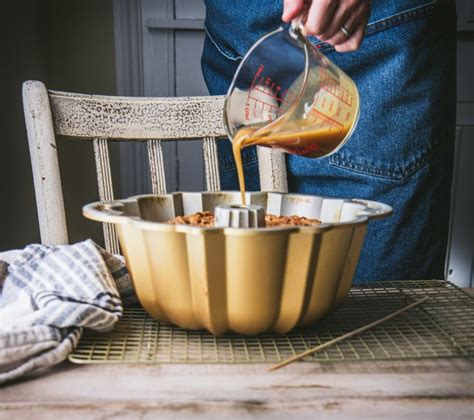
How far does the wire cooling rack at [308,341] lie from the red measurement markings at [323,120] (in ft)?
0.68

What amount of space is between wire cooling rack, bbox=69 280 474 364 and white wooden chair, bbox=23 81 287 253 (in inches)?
13.4

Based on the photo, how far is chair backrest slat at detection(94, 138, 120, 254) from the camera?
873 millimetres

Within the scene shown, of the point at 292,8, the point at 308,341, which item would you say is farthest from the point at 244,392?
the point at 292,8

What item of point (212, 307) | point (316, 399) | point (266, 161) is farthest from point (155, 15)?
point (316, 399)

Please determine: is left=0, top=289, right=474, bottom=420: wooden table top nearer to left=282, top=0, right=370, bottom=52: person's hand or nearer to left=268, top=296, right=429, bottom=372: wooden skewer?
left=268, top=296, right=429, bottom=372: wooden skewer

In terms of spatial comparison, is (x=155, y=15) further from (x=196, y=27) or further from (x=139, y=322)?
(x=139, y=322)

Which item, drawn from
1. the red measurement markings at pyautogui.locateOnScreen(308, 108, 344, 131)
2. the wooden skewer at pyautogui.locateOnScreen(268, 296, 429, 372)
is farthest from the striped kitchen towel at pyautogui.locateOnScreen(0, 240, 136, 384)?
the red measurement markings at pyautogui.locateOnScreen(308, 108, 344, 131)

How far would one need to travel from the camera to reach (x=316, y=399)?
0.37m

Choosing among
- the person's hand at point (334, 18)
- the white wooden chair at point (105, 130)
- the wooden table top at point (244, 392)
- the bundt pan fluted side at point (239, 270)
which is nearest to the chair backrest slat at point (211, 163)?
the white wooden chair at point (105, 130)

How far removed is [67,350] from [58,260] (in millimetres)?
137

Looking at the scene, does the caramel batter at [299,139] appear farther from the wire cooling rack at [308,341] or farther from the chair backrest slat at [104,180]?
the chair backrest slat at [104,180]

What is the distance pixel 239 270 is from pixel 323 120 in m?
0.22

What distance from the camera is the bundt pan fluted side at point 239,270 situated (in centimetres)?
42

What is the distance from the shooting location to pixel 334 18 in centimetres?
61
